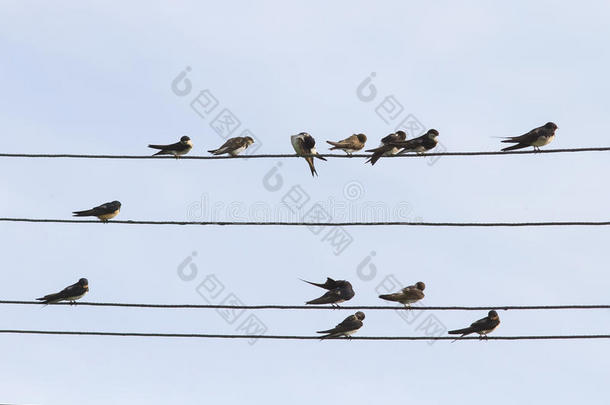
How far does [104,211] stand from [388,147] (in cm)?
412

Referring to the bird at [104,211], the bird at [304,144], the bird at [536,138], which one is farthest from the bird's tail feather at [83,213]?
the bird at [536,138]

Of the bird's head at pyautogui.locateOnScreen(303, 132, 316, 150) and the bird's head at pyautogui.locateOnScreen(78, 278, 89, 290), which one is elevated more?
the bird's head at pyautogui.locateOnScreen(78, 278, 89, 290)

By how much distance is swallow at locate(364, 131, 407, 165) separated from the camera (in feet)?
49.8

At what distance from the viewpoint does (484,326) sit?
15.0 m

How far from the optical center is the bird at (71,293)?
15531 millimetres

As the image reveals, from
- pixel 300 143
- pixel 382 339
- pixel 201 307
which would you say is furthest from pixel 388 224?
pixel 300 143

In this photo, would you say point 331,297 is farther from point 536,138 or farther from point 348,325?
point 536,138

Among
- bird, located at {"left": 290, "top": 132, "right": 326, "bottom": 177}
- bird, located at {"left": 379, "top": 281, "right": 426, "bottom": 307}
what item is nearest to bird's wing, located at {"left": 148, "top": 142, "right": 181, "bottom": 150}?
bird, located at {"left": 290, "top": 132, "right": 326, "bottom": 177}

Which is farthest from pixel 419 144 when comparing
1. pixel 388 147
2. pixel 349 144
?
pixel 349 144

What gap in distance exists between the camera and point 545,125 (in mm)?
16047

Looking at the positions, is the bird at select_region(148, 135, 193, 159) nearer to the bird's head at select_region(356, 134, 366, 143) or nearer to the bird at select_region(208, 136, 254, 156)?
the bird at select_region(208, 136, 254, 156)

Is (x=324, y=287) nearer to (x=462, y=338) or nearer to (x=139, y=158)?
(x=462, y=338)

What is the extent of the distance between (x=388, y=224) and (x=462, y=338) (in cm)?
200

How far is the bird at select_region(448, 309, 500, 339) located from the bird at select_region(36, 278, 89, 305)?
4.92 metres
